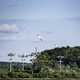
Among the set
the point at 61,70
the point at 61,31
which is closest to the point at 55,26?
the point at 61,31

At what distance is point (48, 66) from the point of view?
9586 mm

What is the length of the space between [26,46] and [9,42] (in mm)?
287

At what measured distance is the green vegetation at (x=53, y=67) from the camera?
951cm

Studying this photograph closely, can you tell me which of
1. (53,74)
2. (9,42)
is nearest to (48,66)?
(53,74)

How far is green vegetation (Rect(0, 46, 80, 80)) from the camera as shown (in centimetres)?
951

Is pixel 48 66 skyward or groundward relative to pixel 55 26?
groundward

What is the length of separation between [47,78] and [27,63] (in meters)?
0.43

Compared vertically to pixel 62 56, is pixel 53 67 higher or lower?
lower

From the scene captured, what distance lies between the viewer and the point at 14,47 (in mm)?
9594

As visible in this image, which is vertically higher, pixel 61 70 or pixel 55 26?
pixel 55 26

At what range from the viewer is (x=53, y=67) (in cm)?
958

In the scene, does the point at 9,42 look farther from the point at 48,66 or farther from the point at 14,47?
the point at 48,66

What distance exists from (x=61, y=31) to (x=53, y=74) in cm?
71

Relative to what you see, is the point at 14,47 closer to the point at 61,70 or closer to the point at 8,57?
the point at 8,57
